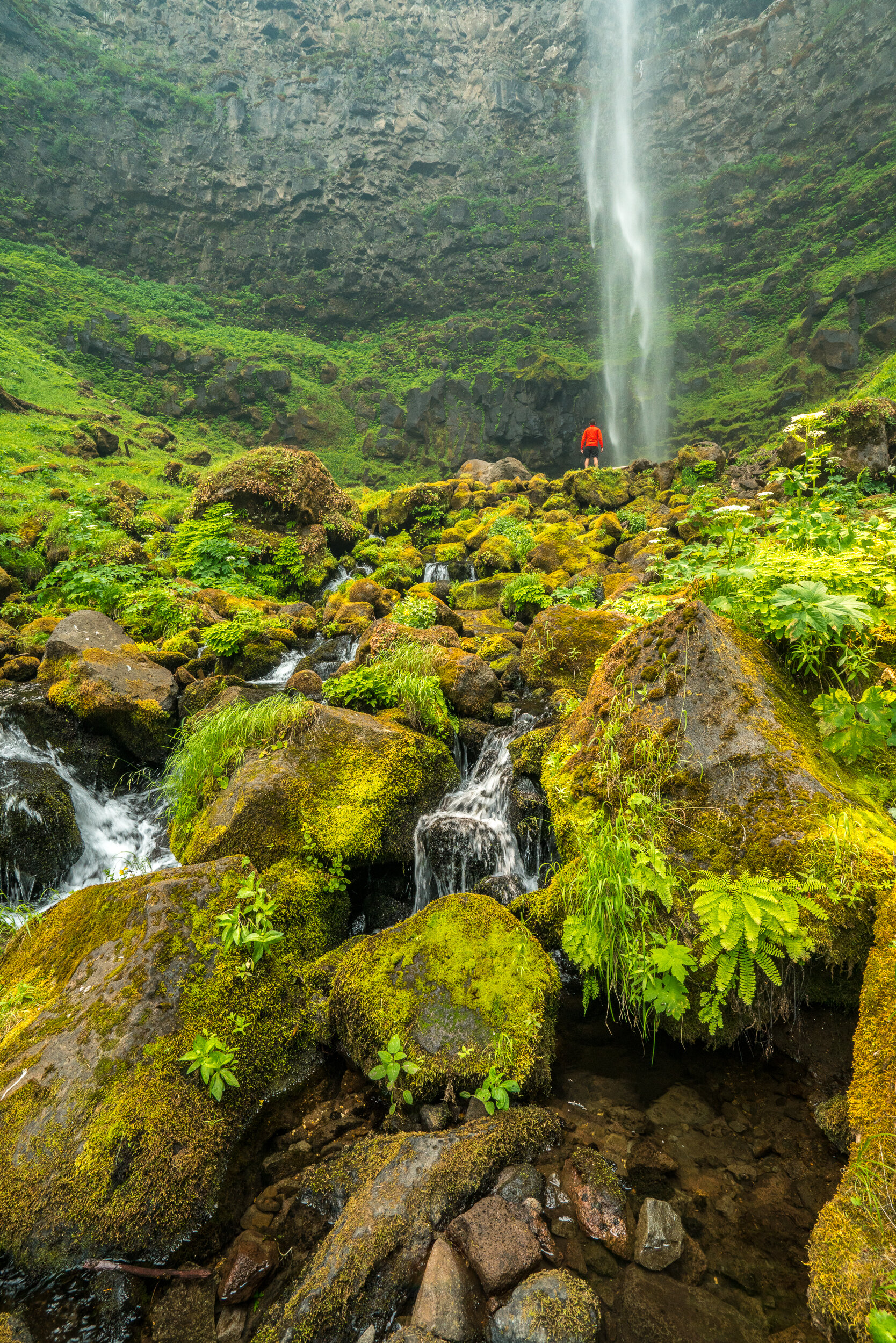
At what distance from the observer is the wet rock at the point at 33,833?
567cm

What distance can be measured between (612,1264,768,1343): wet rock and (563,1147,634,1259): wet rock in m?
0.12

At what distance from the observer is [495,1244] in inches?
90.0

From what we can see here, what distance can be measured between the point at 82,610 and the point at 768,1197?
9.64 m

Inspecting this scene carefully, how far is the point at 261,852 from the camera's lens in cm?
441

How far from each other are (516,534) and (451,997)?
12110mm

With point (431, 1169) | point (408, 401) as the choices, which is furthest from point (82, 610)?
point (408, 401)

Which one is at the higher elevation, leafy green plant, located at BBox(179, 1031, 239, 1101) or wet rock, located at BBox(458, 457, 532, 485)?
wet rock, located at BBox(458, 457, 532, 485)

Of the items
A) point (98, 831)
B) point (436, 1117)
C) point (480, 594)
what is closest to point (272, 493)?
point (480, 594)

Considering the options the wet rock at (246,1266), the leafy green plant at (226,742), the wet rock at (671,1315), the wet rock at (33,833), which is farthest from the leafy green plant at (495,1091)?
the wet rock at (33,833)

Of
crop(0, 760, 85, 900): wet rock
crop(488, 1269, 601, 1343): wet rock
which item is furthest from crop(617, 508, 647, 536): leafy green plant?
crop(488, 1269, 601, 1343): wet rock

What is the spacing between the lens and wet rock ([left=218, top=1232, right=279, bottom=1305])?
238 centimetres

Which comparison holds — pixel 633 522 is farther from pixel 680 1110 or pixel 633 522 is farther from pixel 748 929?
pixel 680 1110

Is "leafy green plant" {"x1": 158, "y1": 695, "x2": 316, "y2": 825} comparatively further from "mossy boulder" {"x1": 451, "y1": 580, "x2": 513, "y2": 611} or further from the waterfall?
the waterfall

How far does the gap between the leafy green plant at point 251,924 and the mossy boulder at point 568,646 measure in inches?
159
